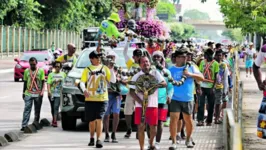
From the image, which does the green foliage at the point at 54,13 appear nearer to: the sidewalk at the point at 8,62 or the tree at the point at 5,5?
the tree at the point at 5,5

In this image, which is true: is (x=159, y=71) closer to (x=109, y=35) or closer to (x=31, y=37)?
(x=109, y=35)

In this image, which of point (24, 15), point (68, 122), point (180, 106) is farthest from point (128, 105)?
point (24, 15)

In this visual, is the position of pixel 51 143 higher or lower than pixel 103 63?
lower

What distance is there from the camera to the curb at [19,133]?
1380 centimetres

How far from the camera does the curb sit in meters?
13.8

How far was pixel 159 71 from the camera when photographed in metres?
12.7

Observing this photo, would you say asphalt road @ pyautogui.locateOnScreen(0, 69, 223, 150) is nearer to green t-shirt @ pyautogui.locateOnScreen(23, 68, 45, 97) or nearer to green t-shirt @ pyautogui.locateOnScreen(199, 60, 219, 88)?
green t-shirt @ pyautogui.locateOnScreen(23, 68, 45, 97)

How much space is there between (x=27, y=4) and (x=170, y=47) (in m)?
37.1

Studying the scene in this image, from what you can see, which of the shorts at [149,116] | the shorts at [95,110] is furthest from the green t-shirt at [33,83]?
the shorts at [149,116]

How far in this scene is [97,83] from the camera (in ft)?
43.3

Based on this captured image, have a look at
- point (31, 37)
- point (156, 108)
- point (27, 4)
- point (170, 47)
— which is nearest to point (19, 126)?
point (156, 108)

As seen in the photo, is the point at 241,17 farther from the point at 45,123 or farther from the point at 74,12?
the point at 45,123

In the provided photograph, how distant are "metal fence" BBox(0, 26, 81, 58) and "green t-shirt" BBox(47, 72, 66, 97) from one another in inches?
1598

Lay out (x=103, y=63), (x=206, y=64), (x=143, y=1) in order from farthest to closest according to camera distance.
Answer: (x=143, y=1)
(x=206, y=64)
(x=103, y=63)
